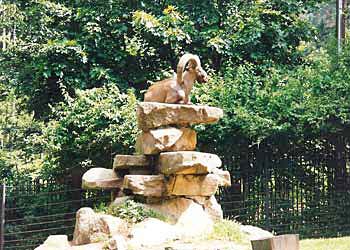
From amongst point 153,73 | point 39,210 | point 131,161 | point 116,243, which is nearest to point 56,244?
point 116,243

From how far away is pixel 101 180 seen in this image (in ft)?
23.3

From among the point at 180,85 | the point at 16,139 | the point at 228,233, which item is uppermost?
the point at 16,139

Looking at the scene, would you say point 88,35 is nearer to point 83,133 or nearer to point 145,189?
point 83,133

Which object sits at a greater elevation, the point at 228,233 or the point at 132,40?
the point at 132,40

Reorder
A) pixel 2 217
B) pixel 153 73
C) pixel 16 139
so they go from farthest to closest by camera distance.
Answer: pixel 16 139
pixel 153 73
pixel 2 217

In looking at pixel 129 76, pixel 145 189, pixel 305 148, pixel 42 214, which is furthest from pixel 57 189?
pixel 305 148

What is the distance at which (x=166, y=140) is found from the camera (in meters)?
→ 6.79

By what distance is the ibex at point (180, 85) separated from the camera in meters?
7.07

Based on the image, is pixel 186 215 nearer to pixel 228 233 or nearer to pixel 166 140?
pixel 228 233

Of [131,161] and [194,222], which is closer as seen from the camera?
[194,222]

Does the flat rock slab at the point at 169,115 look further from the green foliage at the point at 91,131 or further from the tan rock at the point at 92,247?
the green foliage at the point at 91,131

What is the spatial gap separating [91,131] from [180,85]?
12.8ft

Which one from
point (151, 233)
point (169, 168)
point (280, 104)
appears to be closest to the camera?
point (151, 233)

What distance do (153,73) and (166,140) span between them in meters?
5.67
